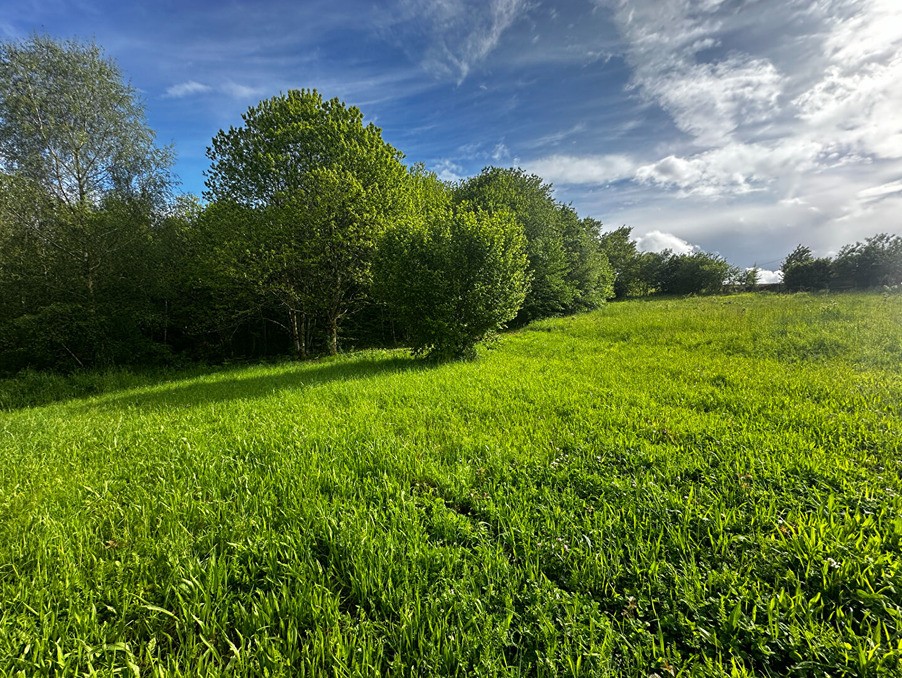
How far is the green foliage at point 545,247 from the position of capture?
25.2 m

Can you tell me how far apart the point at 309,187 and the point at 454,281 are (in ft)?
28.7

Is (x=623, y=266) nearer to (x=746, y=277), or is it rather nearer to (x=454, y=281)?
(x=746, y=277)

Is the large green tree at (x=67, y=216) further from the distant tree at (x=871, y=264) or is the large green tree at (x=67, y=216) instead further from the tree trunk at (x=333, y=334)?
the distant tree at (x=871, y=264)

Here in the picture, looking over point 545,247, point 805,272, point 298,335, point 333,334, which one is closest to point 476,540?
point 333,334

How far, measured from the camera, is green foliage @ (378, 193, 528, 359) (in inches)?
440

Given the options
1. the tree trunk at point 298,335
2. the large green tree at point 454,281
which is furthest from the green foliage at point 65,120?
the large green tree at point 454,281

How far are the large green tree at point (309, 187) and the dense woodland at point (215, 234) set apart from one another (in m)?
0.06

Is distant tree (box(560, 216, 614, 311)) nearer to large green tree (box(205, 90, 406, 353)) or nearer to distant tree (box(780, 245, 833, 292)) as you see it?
large green tree (box(205, 90, 406, 353))

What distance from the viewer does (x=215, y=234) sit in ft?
44.9

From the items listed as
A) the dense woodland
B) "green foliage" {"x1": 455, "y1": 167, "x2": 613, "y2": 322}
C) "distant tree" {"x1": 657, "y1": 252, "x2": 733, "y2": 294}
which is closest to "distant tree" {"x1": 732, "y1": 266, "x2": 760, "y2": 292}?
"distant tree" {"x1": 657, "y1": 252, "x2": 733, "y2": 294}

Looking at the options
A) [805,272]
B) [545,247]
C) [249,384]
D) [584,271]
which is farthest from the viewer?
[805,272]

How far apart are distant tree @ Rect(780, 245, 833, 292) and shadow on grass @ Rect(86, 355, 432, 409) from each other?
4774 cm

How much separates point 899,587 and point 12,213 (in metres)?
24.4

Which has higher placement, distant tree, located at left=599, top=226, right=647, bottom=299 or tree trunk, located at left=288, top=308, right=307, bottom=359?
distant tree, located at left=599, top=226, right=647, bottom=299
